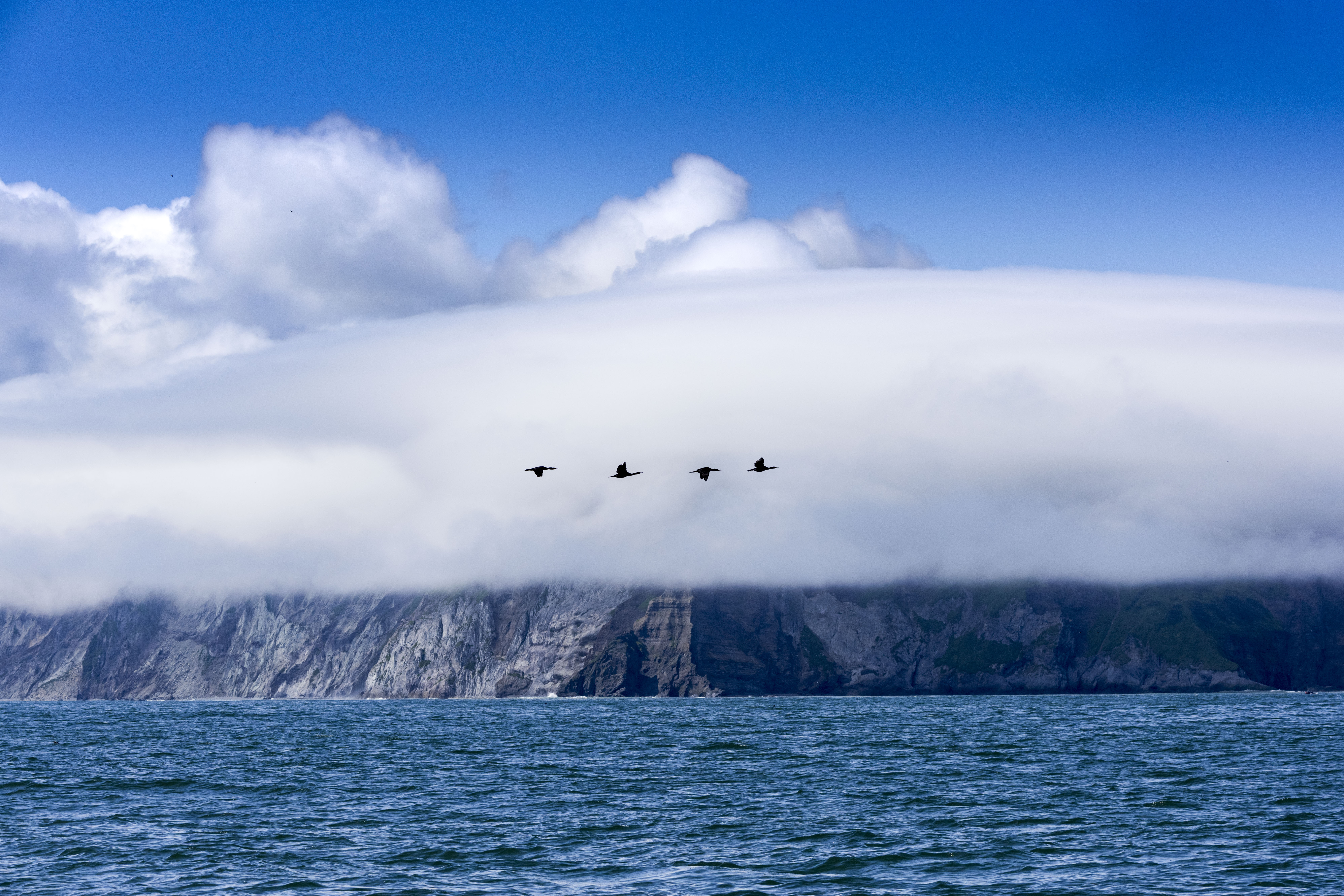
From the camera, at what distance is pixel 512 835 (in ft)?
248

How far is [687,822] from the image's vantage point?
262ft

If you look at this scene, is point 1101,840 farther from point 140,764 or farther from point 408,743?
point 408,743

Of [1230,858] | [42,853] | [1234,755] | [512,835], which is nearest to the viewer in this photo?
[1230,858]

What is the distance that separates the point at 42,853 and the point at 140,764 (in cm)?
6284

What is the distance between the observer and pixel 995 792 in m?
95.7

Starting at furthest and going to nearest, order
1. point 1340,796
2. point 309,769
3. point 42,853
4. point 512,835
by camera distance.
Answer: point 309,769, point 1340,796, point 512,835, point 42,853

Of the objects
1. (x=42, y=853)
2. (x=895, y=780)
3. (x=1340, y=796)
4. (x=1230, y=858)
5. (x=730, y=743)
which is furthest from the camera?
(x=730, y=743)

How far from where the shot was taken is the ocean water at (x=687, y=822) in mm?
62094

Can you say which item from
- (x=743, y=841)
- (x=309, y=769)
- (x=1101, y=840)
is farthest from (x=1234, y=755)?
(x=309, y=769)

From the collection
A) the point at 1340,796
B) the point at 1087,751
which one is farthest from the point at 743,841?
the point at 1087,751

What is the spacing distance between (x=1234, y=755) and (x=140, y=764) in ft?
357

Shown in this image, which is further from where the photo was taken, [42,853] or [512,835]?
[512,835]

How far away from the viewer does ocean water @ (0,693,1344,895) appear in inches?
2445

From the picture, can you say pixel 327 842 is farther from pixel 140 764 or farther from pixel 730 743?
pixel 730 743
